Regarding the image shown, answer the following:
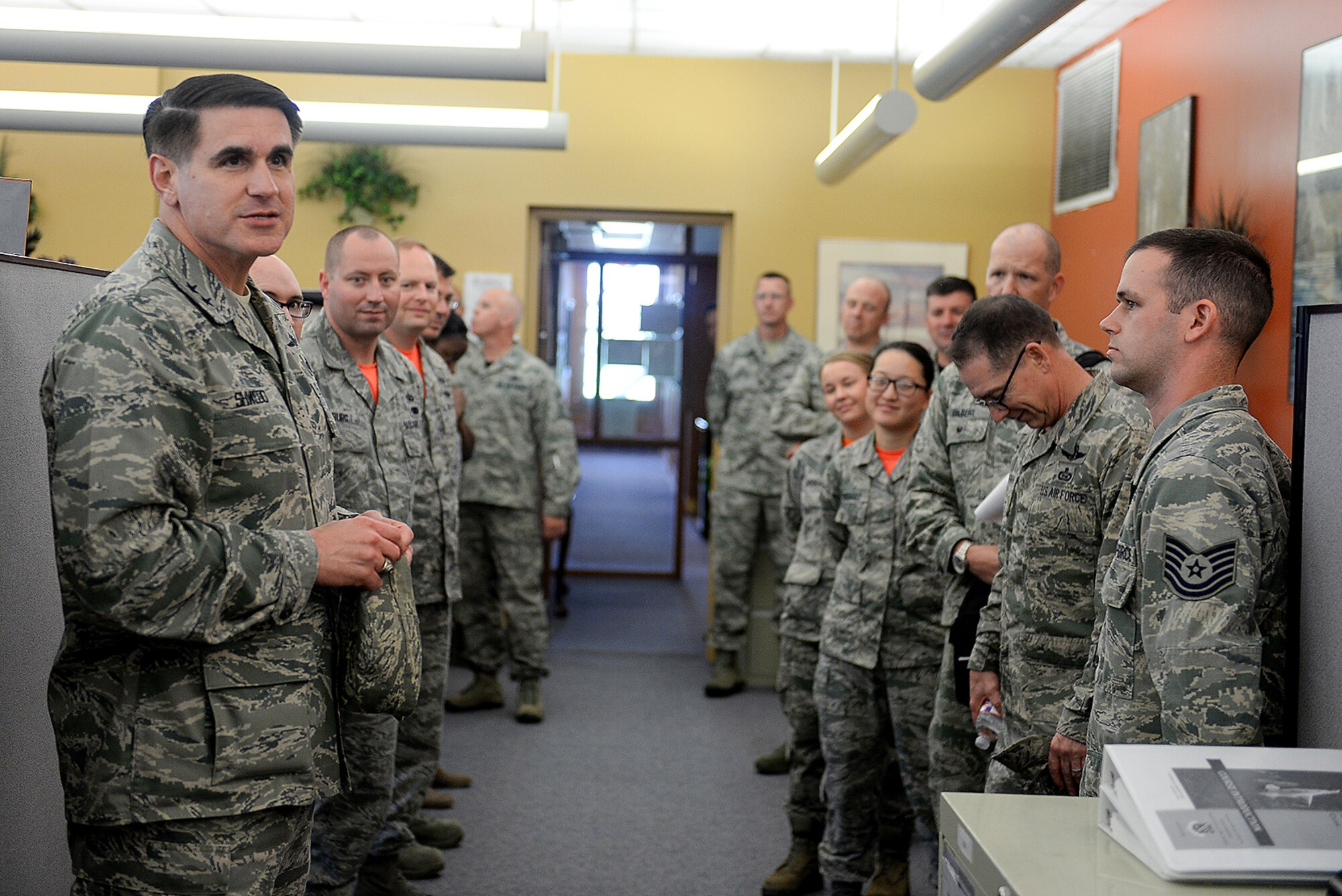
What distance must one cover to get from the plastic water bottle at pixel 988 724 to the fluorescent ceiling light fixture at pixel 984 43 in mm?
1624

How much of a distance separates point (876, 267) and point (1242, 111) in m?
2.07

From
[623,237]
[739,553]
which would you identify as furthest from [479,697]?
[623,237]

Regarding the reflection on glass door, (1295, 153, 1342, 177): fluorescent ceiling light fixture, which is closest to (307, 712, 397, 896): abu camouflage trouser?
(1295, 153, 1342, 177): fluorescent ceiling light fixture

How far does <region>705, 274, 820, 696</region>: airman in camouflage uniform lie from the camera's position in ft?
16.0

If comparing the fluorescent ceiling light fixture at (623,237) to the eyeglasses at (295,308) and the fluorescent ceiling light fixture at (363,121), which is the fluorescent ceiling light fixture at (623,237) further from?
the eyeglasses at (295,308)

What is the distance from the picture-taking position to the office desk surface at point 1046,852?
1.06 metres

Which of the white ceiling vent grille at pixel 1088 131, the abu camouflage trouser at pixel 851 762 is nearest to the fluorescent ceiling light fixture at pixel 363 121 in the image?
the white ceiling vent grille at pixel 1088 131

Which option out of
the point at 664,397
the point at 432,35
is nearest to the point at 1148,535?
the point at 432,35

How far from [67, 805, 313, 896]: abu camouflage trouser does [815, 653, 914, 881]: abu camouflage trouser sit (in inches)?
60.2

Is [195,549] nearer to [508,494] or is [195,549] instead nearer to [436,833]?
[436,833]

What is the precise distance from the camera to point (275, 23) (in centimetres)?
342

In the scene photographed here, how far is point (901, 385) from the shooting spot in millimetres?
2805

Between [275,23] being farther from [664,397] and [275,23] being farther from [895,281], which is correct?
[664,397]

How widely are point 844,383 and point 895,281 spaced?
272cm
